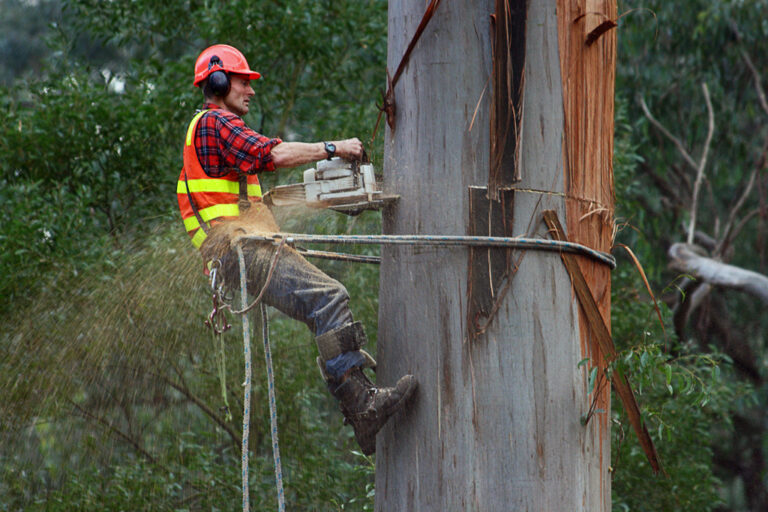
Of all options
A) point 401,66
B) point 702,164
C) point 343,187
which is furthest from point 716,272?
point 401,66

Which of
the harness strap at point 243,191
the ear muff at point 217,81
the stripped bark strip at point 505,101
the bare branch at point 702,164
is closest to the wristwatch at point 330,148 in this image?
the harness strap at point 243,191

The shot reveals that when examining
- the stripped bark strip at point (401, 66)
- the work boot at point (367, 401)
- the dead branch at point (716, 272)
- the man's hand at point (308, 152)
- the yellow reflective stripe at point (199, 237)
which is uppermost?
the stripped bark strip at point (401, 66)

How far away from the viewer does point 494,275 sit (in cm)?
293

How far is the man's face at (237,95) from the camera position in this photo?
4086 millimetres

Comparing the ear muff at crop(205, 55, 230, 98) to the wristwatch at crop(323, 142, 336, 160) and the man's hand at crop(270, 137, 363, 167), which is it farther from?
the wristwatch at crop(323, 142, 336, 160)

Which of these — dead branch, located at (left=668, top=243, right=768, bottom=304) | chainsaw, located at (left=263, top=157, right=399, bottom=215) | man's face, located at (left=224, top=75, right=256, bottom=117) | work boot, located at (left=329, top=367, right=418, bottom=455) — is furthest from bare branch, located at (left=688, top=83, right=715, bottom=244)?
work boot, located at (left=329, top=367, right=418, bottom=455)

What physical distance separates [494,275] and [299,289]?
0.84 m

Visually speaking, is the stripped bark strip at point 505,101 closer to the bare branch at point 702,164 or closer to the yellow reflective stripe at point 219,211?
the yellow reflective stripe at point 219,211

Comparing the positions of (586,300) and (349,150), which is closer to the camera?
(586,300)

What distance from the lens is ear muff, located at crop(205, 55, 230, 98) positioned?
399cm

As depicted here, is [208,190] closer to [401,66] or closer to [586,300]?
[401,66]

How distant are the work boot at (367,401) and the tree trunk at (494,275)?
5cm

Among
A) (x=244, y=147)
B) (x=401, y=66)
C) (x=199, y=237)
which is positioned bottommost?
(x=199, y=237)

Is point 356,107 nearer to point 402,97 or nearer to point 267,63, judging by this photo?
point 267,63
